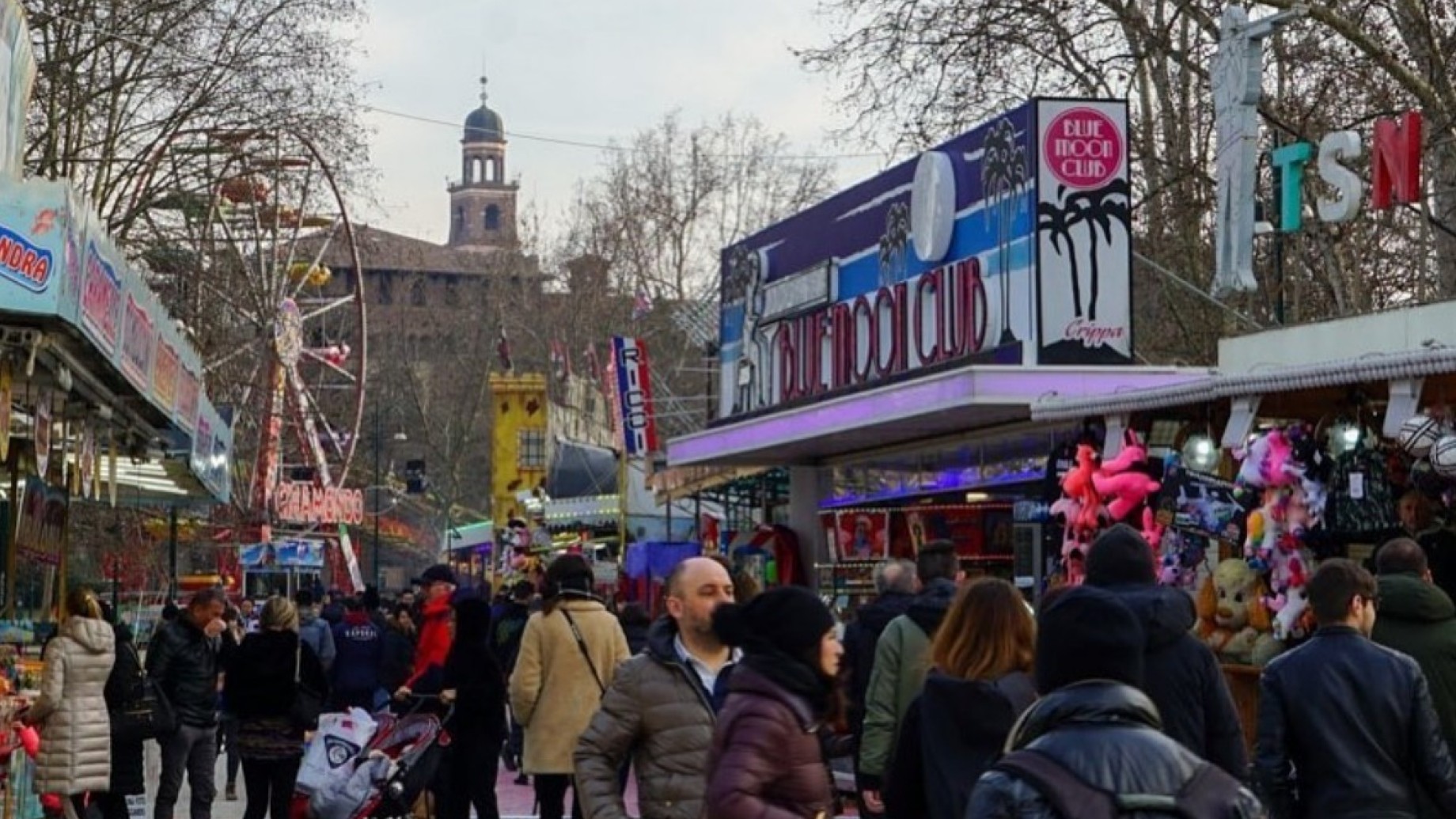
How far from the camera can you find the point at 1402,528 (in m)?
13.1

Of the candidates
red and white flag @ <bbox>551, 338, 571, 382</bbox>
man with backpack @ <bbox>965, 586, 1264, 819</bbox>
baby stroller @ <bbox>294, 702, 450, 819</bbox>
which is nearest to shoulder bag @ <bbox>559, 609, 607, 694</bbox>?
baby stroller @ <bbox>294, 702, 450, 819</bbox>

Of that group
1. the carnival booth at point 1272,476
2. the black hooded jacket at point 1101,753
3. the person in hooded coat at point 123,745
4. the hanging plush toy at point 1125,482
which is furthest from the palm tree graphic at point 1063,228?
the black hooded jacket at point 1101,753

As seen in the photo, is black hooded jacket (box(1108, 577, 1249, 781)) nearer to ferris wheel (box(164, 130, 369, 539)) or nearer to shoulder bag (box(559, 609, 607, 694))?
shoulder bag (box(559, 609, 607, 694))

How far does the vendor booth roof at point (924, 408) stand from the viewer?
2062cm

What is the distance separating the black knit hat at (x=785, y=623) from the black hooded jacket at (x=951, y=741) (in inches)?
43.2

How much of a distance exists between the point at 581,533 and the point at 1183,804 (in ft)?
150

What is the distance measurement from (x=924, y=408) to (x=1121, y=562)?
1292 cm

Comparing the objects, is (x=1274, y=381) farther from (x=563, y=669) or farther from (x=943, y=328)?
(x=943, y=328)

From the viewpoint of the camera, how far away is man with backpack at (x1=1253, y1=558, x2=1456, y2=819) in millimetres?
8547

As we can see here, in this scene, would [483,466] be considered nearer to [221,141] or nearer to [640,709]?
[221,141]

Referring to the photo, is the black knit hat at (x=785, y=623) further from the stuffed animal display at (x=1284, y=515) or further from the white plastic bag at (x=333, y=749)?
the white plastic bag at (x=333, y=749)

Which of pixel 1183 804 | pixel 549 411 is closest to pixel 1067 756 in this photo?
pixel 1183 804

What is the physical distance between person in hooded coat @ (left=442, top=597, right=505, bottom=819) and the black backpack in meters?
10.7

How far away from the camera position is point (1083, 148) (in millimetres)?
21781
